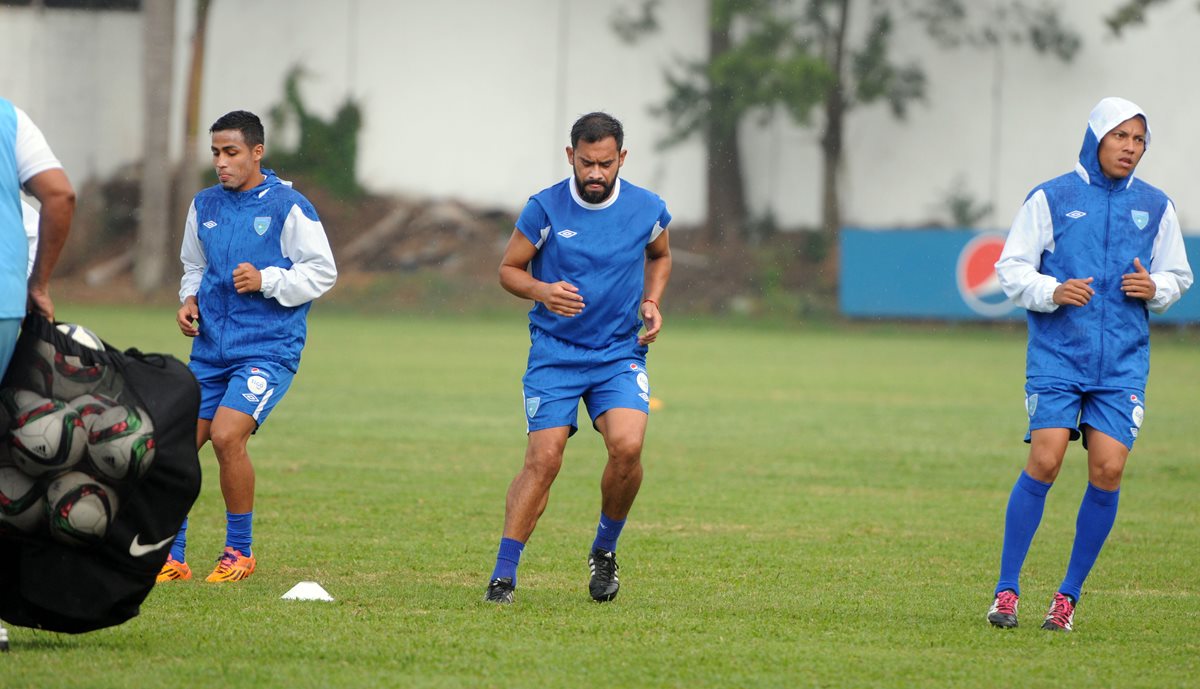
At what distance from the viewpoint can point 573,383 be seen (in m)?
6.76

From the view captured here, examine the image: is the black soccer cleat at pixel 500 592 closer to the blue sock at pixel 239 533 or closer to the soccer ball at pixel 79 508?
the blue sock at pixel 239 533

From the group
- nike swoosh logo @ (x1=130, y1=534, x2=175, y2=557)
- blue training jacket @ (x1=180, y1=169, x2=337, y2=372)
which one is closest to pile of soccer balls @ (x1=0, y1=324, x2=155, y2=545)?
nike swoosh logo @ (x1=130, y1=534, x2=175, y2=557)

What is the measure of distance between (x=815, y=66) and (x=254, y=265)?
101 ft

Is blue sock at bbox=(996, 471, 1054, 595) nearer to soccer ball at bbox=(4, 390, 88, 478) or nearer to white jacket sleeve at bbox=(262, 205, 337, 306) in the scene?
white jacket sleeve at bbox=(262, 205, 337, 306)

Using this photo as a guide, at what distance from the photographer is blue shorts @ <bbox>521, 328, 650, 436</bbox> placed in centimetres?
674

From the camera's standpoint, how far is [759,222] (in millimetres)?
38281

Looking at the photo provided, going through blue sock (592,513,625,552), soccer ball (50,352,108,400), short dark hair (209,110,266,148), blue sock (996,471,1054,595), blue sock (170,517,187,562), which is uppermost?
short dark hair (209,110,266,148)

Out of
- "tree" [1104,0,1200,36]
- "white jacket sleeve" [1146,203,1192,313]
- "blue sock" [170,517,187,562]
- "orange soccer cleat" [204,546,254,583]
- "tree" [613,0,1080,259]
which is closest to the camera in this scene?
"white jacket sleeve" [1146,203,1192,313]

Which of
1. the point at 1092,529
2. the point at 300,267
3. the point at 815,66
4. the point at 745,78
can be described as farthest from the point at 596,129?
the point at 745,78

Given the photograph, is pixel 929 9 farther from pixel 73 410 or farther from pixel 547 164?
pixel 73 410

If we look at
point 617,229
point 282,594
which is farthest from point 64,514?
point 617,229

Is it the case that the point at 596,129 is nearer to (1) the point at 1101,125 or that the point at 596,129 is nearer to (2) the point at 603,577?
(2) the point at 603,577

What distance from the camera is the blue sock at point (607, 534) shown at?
22.4 ft

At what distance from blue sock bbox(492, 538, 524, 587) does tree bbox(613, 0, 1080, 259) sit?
31.3 m
